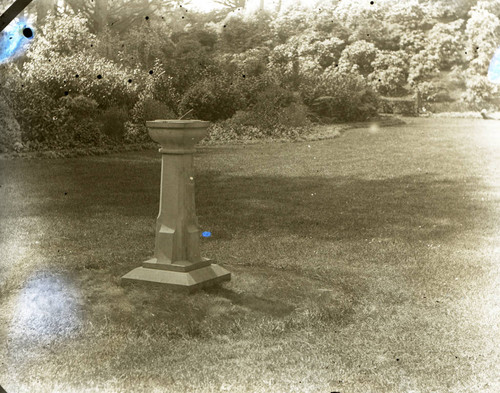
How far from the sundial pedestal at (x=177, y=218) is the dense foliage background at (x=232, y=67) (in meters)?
3.06

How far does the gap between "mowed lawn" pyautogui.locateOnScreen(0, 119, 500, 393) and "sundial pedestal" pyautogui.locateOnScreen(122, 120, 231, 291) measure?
0.11 metres

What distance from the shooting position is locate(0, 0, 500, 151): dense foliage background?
7426mm

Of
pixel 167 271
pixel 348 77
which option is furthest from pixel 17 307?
pixel 348 77

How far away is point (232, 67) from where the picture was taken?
7645mm

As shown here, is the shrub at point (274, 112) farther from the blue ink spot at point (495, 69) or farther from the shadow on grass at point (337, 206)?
the blue ink spot at point (495, 69)

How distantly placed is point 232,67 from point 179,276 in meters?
3.58

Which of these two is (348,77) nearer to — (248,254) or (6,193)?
(248,254)

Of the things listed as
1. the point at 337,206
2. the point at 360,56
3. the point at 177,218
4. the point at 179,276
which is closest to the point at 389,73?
the point at 360,56

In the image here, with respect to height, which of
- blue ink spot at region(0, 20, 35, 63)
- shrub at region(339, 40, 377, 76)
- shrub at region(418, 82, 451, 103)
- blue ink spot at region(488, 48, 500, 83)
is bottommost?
shrub at region(418, 82, 451, 103)

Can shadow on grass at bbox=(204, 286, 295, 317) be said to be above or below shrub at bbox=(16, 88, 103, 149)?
below

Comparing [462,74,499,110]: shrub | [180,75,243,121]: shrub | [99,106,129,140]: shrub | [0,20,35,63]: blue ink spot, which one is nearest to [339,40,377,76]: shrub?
[462,74,499,110]: shrub

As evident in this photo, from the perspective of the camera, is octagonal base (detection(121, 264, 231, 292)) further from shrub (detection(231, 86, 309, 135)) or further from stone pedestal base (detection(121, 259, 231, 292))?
shrub (detection(231, 86, 309, 135))

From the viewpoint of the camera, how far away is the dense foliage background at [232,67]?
7426mm

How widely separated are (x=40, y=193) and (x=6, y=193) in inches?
15.1
